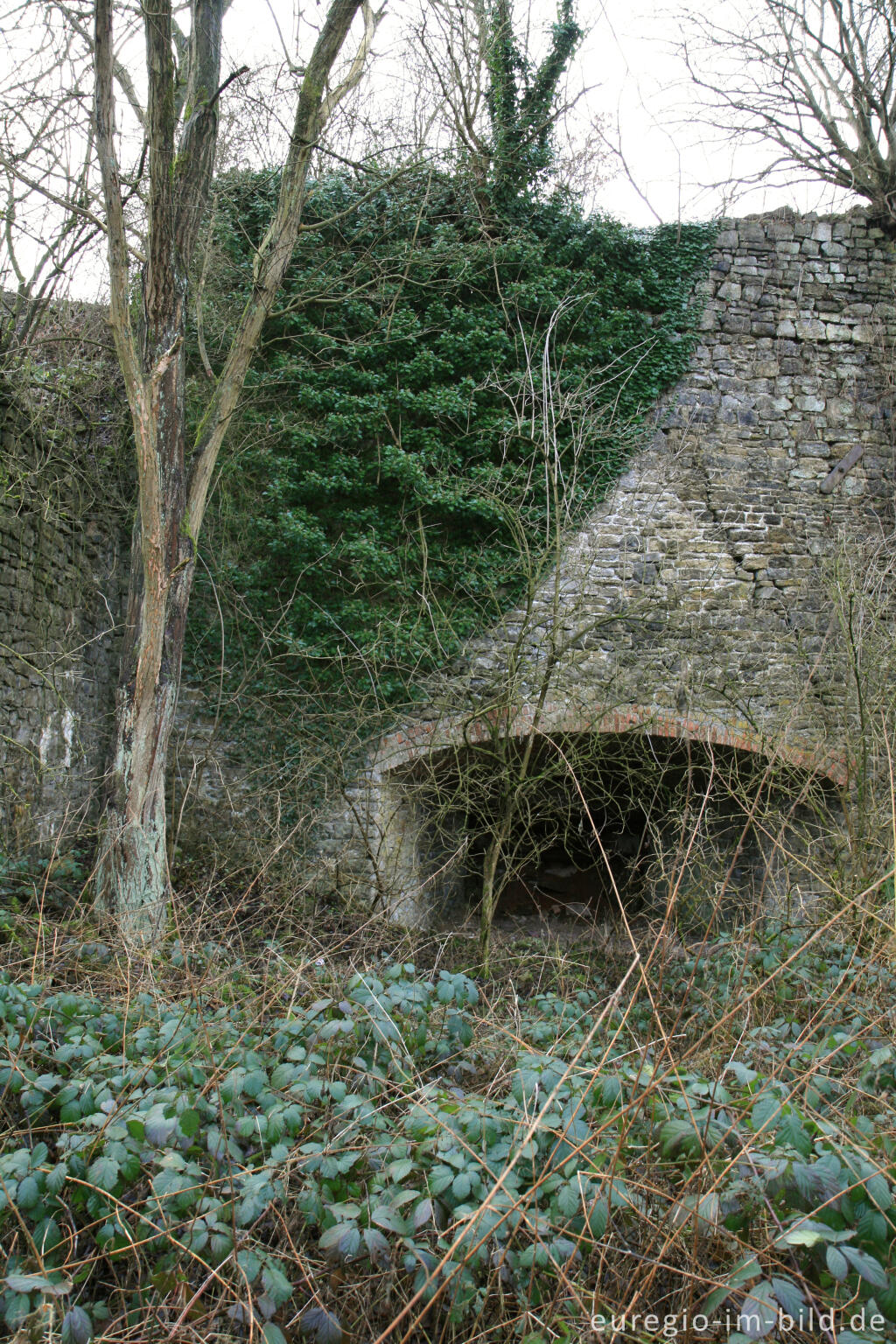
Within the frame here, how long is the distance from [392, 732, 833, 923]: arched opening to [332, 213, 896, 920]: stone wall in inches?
12.1

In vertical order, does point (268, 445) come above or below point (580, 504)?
above

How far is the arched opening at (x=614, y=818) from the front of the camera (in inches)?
202

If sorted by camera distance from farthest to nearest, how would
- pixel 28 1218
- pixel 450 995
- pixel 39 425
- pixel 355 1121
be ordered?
pixel 39 425 → pixel 450 995 → pixel 355 1121 → pixel 28 1218

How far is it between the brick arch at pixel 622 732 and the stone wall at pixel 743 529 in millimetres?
22

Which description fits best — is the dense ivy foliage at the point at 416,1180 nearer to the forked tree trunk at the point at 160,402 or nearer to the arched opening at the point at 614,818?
the arched opening at the point at 614,818

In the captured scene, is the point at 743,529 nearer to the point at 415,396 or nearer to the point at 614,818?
the point at 614,818

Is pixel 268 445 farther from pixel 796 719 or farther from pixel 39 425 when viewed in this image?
pixel 796 719

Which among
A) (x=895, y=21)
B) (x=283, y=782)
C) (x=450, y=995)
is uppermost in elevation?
(x=895, y=21)

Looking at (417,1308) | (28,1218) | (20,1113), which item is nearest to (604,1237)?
(417,1308)

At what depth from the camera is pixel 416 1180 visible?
2.24m

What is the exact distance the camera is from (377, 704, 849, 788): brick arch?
6180 millimetres

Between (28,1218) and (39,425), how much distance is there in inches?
195

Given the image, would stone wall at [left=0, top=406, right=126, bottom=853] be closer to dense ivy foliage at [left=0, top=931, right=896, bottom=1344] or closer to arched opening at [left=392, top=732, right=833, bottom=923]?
arched opening at [left=392, top=732, right=833, bottom=923]

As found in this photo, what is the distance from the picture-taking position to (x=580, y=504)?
677cm
